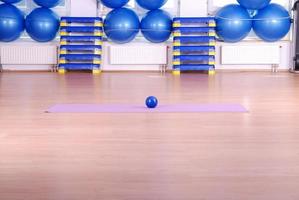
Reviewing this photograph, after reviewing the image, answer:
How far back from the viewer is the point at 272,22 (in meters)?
7.82

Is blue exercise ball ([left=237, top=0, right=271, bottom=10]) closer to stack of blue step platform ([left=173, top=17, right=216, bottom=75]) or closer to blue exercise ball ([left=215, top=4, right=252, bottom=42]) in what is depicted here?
blue exercise ball ([left=215, top=4, right=252, bottom=42])

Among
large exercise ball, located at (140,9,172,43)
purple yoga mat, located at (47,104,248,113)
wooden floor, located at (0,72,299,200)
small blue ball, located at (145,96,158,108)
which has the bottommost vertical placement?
wooden floor, located at (0,72,299,200)

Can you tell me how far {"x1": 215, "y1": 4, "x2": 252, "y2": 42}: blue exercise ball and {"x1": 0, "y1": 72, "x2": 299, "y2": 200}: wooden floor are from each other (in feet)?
12.5

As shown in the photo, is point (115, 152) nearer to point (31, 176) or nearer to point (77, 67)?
point (31, 176)

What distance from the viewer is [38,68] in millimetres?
8836

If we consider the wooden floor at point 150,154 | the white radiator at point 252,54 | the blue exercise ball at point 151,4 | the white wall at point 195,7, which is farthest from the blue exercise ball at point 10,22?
the wooden floor at point 150,154

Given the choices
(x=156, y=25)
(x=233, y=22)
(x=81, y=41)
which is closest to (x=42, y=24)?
(x=81, y=41)

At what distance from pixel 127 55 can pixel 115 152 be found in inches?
251

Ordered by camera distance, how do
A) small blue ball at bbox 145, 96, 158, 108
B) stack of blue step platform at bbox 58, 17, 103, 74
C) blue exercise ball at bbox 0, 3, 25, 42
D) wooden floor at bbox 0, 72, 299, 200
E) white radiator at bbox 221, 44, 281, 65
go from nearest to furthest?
wooden floor at bbox 0, 72, 299, 200 < small blue ball at bbox 145, 96, 158, 108 < blue exercise ball at bbox 0, 3, 25, 42 < stack of blue step platform at bbox 58, 17, 103, 74 < white radiator at bbox 221, 44, 281, 65

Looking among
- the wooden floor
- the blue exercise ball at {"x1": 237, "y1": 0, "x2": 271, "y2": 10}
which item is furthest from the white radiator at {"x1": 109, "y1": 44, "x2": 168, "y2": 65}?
the wooden floor

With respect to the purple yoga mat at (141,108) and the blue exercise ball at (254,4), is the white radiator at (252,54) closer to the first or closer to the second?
the blue exercise ball at (254,4)

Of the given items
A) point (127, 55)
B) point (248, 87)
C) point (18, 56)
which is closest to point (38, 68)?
point (18, 56)

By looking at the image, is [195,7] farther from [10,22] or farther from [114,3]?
[10,22]

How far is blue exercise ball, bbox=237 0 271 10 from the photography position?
783cm
